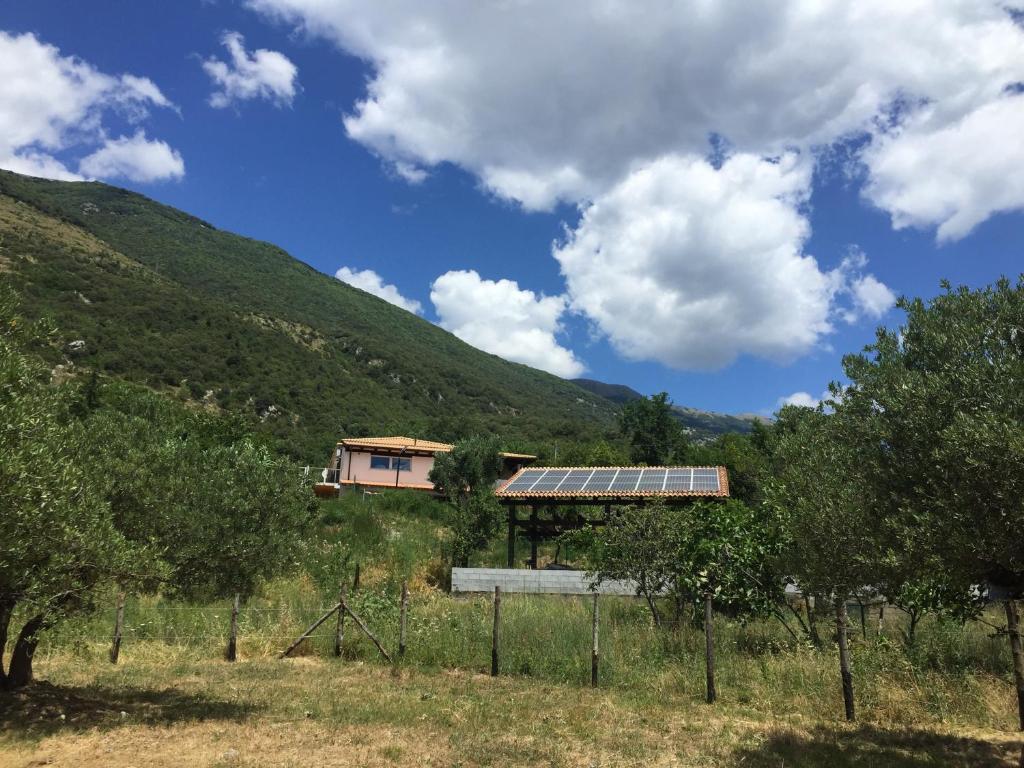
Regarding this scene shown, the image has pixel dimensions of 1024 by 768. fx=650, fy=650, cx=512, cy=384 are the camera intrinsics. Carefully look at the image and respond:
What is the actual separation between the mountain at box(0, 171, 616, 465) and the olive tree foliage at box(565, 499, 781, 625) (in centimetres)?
2776

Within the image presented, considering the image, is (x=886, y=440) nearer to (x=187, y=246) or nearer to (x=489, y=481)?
(x=489, y=481)

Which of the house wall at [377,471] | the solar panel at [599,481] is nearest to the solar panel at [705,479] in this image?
the solar panel at [599,481]

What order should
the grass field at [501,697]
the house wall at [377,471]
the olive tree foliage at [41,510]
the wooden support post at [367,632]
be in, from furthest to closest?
the house wall at [377,471], the wooden support post at [367,632], the grass field at [501,697], the olive tree foliage at [41,510]

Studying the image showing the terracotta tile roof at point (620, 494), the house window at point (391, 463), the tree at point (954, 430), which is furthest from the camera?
the house window at point (391, 463)

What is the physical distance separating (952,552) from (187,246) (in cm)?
15374

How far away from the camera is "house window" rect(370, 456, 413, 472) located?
53344mm

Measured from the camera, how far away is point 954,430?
673 centimetres

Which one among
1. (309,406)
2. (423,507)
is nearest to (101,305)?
(309,406)

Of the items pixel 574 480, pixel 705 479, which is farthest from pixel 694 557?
pixel 574 480

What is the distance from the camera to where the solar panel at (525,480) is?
26533 millimetres

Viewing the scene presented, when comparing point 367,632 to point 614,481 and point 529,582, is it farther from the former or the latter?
point 614,481

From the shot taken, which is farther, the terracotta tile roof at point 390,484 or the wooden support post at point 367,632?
the terracotta tile roof at point 390,484

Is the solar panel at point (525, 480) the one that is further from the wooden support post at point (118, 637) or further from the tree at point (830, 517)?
the wooden support post at point (118, 637)

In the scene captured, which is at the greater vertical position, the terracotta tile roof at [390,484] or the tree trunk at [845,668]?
the terracotta tile roof at [390,484]
